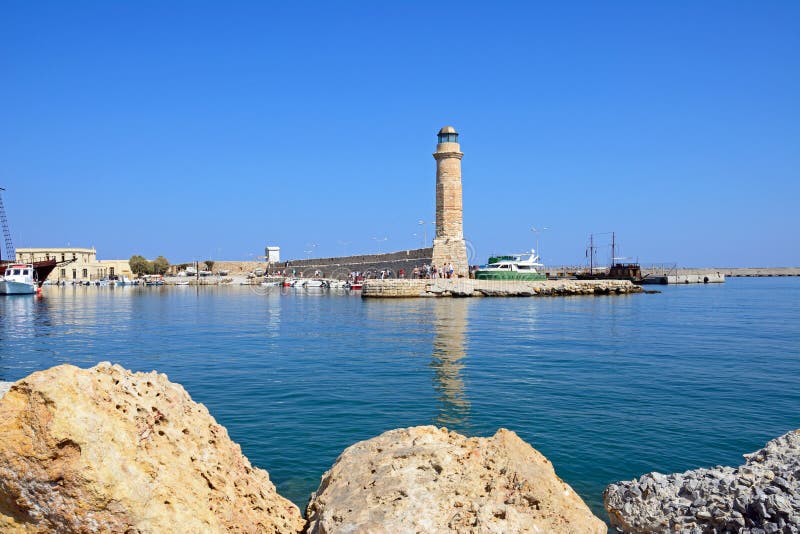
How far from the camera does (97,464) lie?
8.91 ft

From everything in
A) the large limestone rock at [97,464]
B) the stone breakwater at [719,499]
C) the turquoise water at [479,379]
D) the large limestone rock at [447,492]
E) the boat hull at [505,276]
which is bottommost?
the turquoise water at [479,379]

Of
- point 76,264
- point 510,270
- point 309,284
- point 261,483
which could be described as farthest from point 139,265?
point 261,483

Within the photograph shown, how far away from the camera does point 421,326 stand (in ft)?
71.0

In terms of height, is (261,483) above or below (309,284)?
below

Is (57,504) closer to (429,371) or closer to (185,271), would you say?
(429,371)

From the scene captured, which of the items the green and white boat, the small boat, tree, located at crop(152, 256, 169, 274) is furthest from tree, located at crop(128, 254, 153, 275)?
the green and white boat

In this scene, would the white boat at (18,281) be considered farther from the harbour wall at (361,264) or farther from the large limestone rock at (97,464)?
the large limestone rock at (97,464)

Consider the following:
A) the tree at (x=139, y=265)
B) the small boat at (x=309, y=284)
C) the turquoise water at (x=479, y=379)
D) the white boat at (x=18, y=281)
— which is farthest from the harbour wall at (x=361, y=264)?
the white boat at (x=18, y=281)

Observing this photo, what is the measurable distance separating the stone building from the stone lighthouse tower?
52.3 m

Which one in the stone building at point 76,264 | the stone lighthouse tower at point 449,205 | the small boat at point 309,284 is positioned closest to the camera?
the stone lighthouse tower at point 449,205

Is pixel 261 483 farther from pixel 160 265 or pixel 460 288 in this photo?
pixel 160 265

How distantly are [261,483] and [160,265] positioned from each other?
298 ft

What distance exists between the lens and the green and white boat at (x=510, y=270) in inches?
1871

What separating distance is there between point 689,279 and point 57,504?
8254cm
